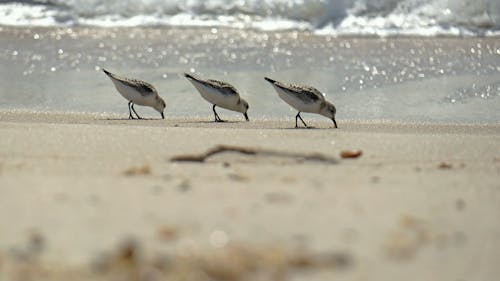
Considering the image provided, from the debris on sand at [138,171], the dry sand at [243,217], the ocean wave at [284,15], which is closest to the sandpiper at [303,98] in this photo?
the dry sand at [243,217]

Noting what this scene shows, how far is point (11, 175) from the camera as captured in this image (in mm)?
5953

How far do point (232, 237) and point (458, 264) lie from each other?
0.95 m

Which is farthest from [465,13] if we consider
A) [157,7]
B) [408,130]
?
[408,130]

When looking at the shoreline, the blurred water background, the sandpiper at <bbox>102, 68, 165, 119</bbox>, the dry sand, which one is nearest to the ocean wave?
the blurred water background

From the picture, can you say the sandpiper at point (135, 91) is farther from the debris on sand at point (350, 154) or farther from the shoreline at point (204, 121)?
the debris on sand at point (350, 154)

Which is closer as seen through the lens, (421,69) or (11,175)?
(11,175)

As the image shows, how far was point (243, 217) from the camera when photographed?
4.90m

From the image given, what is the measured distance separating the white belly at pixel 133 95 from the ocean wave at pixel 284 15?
5.40 meters

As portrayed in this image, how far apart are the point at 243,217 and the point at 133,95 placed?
584 centimetres

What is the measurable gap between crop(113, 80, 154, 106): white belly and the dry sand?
114 inches

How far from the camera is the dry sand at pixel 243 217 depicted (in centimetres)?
430

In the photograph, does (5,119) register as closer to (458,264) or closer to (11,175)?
(11,175)

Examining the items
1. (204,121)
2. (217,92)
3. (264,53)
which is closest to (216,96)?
(217,92)

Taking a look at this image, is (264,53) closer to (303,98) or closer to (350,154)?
(303,98)
